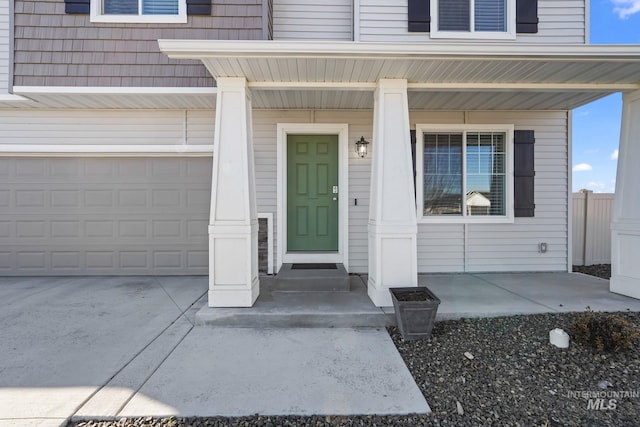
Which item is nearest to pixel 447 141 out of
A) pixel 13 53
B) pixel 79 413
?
pixel 79 413

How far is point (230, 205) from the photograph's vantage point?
3402 mm

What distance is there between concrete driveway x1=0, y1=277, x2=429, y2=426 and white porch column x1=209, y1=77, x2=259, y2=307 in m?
0.46

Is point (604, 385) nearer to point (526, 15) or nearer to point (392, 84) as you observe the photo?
point (392, 84)

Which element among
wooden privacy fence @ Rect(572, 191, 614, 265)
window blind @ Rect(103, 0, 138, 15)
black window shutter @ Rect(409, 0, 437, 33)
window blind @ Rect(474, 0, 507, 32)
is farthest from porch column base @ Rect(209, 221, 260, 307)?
wooden privacy fence @ Rect(572, 191, 614, 265)

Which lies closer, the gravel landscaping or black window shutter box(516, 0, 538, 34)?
the gravel landscaping

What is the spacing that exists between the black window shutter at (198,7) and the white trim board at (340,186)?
1.75m

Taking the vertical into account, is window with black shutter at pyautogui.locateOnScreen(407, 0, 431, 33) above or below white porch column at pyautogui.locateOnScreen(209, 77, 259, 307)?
above

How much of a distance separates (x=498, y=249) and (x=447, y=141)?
1.84m

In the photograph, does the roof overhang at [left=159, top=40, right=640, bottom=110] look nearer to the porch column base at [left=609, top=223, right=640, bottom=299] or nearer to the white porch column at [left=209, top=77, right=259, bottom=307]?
the white porch column at [left=209, top=77, right=259, bottom=307]

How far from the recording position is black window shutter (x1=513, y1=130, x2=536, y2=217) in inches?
194

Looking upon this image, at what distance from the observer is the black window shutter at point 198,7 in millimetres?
4328

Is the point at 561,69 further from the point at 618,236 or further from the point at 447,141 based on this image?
the point at 618,236

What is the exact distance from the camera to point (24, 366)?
2.42 meters

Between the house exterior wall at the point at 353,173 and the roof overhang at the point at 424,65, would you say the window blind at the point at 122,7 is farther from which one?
the roof overhang at the point at 424,65
